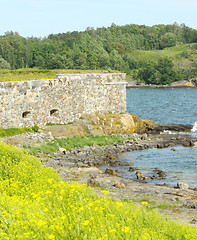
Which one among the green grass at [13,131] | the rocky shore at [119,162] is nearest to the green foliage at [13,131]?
the green grass at [13,131]

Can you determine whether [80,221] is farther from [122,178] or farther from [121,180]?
[122,178]

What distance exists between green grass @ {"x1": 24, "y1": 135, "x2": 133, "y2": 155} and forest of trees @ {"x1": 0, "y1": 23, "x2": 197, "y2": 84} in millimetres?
55135

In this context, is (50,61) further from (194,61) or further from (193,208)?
(193,208)

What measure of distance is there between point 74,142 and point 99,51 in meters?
103

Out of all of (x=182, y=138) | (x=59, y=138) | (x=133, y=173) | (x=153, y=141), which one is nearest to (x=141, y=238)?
(x=133, y=173)

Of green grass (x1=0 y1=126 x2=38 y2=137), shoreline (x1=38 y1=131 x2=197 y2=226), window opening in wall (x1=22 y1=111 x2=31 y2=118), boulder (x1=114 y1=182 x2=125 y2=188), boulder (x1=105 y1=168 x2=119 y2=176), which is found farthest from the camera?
window opening in wall (x1=22 y1=111 x2=31 y2=118)

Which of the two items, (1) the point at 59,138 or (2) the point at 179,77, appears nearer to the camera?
(1) the point at 59,138

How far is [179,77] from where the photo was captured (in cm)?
12031

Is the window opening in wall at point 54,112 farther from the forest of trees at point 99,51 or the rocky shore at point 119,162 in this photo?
the forest of trees at point 99,51

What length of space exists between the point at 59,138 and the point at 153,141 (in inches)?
336

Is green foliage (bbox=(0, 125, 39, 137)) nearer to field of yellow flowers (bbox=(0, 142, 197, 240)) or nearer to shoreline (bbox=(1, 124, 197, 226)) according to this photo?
shoreline (bbox=(1, 124, 197, 226))

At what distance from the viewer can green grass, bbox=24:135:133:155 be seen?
23263 millimetres

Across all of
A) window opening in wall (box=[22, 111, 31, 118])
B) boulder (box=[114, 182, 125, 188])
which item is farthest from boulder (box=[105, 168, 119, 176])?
window opening in wall (box=[22, 111, 31, 118])

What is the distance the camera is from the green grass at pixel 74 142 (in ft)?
76.3
